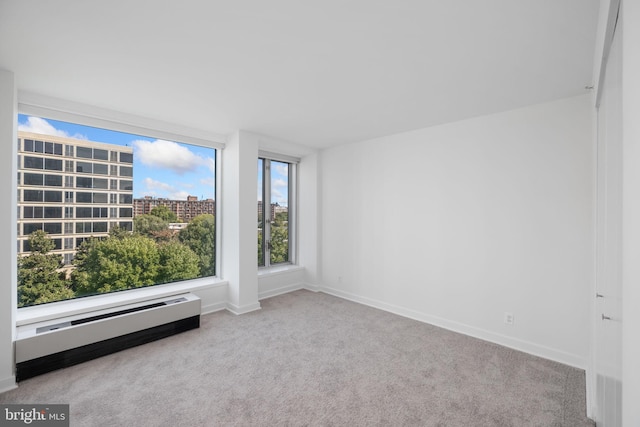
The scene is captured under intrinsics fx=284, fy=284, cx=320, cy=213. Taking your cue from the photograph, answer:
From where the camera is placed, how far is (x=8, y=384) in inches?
88.0

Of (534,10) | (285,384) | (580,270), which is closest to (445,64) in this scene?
(534,10)

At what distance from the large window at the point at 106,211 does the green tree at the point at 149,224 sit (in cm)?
1

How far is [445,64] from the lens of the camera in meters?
2.13

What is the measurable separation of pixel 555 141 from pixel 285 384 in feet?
10.9

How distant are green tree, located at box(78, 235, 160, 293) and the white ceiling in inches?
62.2

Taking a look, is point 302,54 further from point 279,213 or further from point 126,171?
point 279,213

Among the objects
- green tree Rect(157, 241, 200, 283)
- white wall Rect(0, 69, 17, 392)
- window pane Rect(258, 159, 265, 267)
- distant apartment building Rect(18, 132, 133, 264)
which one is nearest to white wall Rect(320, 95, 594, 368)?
window pane Rect(258, 159, 265, 267)

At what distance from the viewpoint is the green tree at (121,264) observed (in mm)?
3268

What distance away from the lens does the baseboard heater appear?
2400 millimetres

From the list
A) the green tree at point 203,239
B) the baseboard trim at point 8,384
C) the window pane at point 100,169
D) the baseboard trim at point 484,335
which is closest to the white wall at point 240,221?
the green tree at point 203,239

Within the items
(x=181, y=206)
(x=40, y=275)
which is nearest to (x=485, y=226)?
(x=181, y=206)

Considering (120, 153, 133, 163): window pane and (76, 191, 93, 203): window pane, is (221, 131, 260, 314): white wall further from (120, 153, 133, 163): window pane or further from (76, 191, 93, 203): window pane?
(76, 191, 93, 203): window pane

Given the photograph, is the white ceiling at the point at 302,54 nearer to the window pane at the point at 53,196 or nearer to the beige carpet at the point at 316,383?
the window pane at the point at 53,196

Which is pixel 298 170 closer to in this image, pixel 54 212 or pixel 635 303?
pixel 54 212
